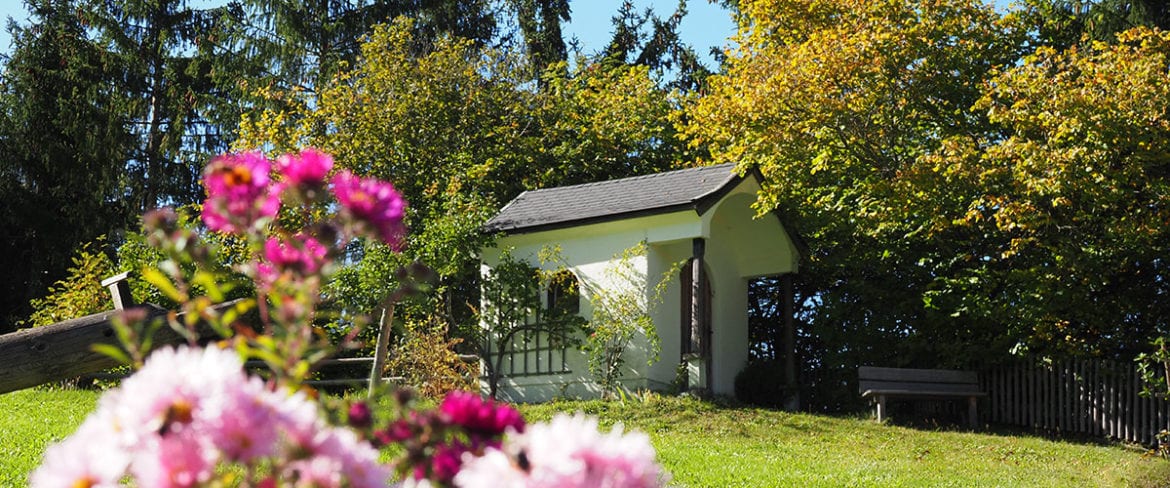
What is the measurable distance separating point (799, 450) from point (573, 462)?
37.6 feet

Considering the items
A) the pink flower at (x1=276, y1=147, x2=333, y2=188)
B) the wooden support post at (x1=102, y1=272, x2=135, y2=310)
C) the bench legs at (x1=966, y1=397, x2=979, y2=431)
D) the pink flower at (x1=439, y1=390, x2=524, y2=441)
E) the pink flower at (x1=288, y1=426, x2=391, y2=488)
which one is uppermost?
the pink flower at (x1=276, y1=147, x2=333, y2=188)

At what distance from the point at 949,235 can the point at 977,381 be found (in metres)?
2.45

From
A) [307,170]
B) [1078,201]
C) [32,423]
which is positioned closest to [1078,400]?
[1078,201]

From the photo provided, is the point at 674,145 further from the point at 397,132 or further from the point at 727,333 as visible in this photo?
the point at 727,333

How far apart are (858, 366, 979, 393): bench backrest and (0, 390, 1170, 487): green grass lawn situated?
1.26 meters

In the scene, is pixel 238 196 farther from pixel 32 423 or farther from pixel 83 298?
pixel 83 298

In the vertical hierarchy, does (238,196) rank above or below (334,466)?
above

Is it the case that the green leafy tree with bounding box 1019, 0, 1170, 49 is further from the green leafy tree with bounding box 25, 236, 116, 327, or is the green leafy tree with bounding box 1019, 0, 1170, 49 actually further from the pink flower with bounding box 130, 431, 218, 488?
the pink flower with bounding box 130, 431, 218, 488

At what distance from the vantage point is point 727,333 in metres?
19.2

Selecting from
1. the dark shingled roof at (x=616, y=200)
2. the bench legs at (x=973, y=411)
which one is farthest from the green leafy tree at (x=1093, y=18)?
the dark shingled roof at (x=616, y=200)

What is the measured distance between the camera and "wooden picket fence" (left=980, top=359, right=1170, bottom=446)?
1745 cm

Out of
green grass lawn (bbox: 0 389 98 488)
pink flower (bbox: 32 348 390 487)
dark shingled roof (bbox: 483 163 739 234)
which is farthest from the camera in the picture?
dark shingled roof (bbox: 483 163 739 234)

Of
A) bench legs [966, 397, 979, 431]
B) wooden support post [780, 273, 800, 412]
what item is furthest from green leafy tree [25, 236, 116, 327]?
bench legs [966, 397, 979, 431]

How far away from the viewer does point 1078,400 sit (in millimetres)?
18141
